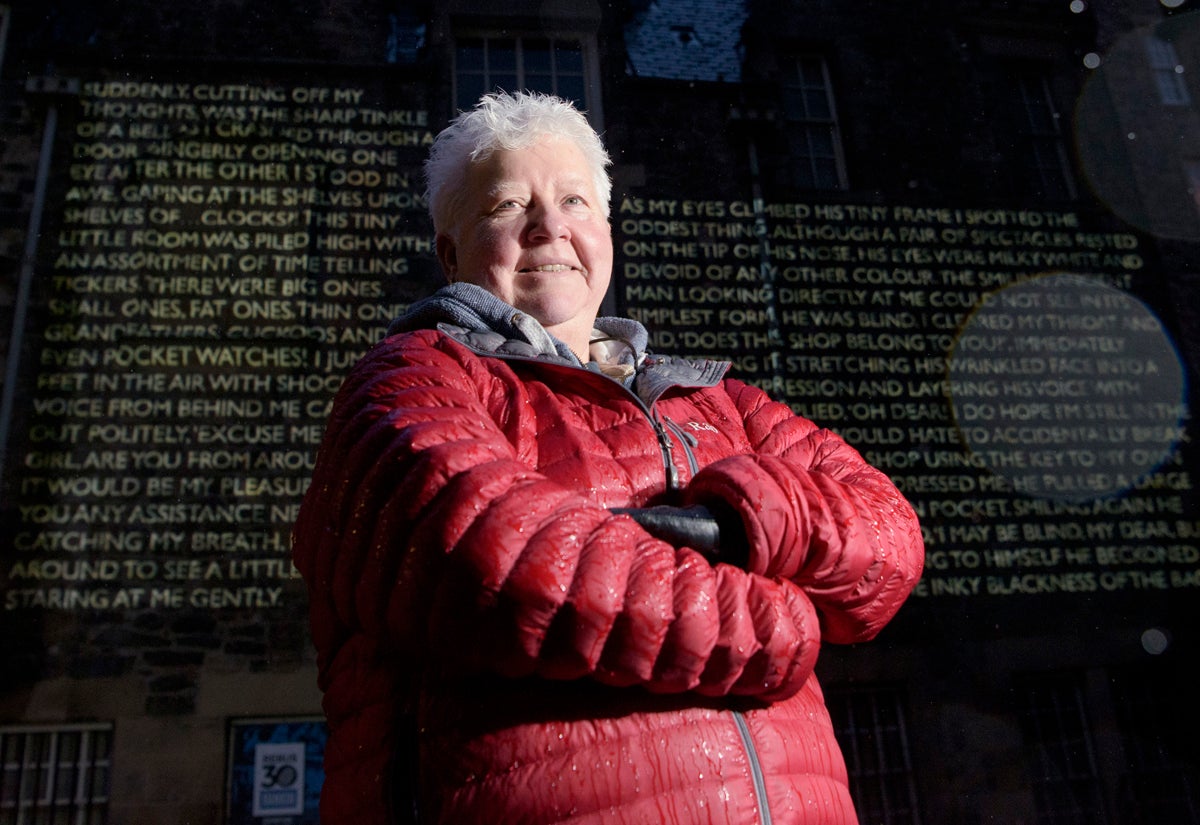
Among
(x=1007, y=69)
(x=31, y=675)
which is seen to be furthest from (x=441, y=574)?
(x=1007, y=69)

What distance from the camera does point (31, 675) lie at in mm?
3104

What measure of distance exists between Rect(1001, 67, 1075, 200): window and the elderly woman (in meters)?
3.61

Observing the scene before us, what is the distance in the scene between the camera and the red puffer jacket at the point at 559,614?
33.8 inches

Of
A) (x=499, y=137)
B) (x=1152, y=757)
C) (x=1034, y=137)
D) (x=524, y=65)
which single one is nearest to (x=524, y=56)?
(x=524, y=65)

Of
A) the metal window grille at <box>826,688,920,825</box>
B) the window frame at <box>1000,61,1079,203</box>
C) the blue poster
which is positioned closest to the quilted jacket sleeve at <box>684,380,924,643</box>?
the blue poster

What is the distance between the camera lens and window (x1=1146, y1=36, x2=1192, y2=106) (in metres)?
4.32

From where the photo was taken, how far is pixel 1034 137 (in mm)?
4352

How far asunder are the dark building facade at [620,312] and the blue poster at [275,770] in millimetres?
14

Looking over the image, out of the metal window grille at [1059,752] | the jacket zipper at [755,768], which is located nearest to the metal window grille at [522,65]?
the metal window grille at [1059,752]

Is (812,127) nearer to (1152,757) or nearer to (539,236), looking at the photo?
(1152,757)

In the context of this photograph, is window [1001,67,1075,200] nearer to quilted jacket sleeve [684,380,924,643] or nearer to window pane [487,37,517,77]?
window pane [487,37,517,77]

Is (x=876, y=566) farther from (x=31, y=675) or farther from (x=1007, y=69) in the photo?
(x=1007, y=69)

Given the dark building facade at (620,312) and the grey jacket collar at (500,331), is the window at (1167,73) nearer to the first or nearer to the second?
the dark building facade at (620,312)

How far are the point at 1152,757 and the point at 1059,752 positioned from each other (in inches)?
14.5
